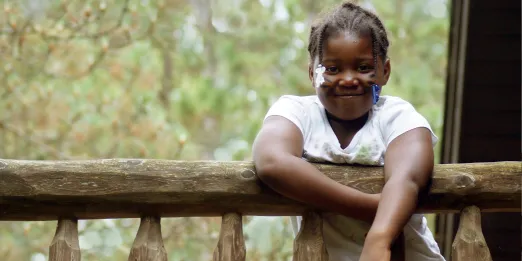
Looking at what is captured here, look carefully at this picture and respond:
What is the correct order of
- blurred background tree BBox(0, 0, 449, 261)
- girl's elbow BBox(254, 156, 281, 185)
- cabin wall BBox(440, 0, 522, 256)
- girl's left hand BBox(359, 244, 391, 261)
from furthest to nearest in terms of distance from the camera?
blurred background tree BBox(0, 0, 449, 261)
cabin wall BBox(440, 0, 522, 256)
girl's elbow BBox(254, 156, 281, 185)
girl's left hand BBox(359, 244, 391, 261)

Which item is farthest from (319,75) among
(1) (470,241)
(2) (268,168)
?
(1) (470,241)

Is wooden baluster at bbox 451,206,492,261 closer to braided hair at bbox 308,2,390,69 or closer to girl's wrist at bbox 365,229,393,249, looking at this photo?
girl's wrist at bbox 365,229,393,249

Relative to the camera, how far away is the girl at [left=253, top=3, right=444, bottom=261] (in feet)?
5.87

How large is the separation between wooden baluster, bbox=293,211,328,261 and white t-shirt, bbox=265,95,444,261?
8 cm

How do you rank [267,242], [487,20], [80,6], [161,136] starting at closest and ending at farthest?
[487,20] → [267,242] → [80,6] → [161,136]

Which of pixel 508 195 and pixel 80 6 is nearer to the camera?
pixel 508 195

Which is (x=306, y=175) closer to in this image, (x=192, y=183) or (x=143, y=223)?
(x=192, y=183)

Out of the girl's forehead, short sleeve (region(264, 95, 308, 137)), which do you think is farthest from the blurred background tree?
the girl's forehead

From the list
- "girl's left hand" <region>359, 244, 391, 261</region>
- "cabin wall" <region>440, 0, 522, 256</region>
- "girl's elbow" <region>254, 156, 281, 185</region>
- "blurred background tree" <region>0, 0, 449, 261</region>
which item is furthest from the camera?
"blurred background tree" <region>0, 0, 449, 261</region>

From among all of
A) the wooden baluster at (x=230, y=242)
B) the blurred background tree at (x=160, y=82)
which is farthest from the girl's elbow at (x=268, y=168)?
the blurred background tree at (x=160, y=82)

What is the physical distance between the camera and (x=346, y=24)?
1973 millimetres

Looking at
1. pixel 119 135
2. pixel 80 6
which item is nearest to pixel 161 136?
pixel 119 135

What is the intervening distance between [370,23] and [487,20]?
158 cm

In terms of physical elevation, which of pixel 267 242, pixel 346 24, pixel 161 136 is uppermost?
pixel 346 24
